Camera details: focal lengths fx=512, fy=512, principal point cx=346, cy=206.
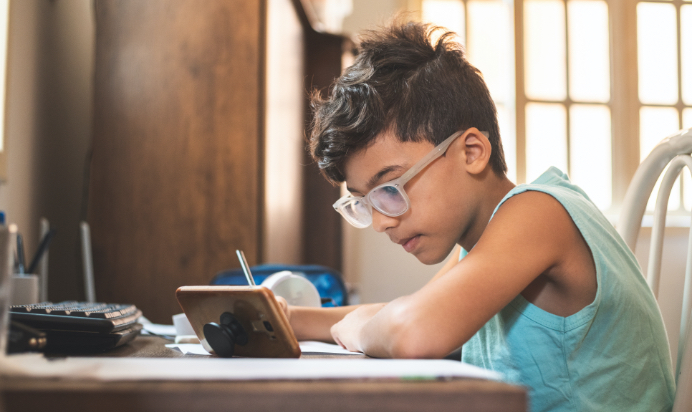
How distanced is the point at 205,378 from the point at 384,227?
0.52 m

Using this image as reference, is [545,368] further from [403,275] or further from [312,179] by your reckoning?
[403,275]

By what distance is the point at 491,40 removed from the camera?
10.3 ft

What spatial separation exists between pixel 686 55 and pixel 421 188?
3248mm

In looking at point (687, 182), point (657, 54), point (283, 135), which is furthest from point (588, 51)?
point (283, 135)

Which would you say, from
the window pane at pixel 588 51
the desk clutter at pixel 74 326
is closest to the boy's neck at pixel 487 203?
the desk clutter at pixel 74 326

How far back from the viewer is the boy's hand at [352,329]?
2.37 feet

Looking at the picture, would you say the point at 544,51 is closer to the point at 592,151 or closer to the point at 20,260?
the point at 592,151

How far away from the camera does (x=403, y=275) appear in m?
2.87

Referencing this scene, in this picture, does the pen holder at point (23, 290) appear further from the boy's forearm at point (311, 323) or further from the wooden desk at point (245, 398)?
the wooden desk at point (245, 398)

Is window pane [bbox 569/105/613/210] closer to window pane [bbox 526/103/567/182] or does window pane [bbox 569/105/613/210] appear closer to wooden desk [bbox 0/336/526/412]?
window pane [bbox 526/103/567/182]

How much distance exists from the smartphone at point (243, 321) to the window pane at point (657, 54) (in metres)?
3.26

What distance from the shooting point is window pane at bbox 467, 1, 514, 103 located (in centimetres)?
310

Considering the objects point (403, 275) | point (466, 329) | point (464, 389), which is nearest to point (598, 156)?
point (403, 275)

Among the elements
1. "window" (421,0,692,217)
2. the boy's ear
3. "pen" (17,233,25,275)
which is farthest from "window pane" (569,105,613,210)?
"pen" (17,233,25,275)
